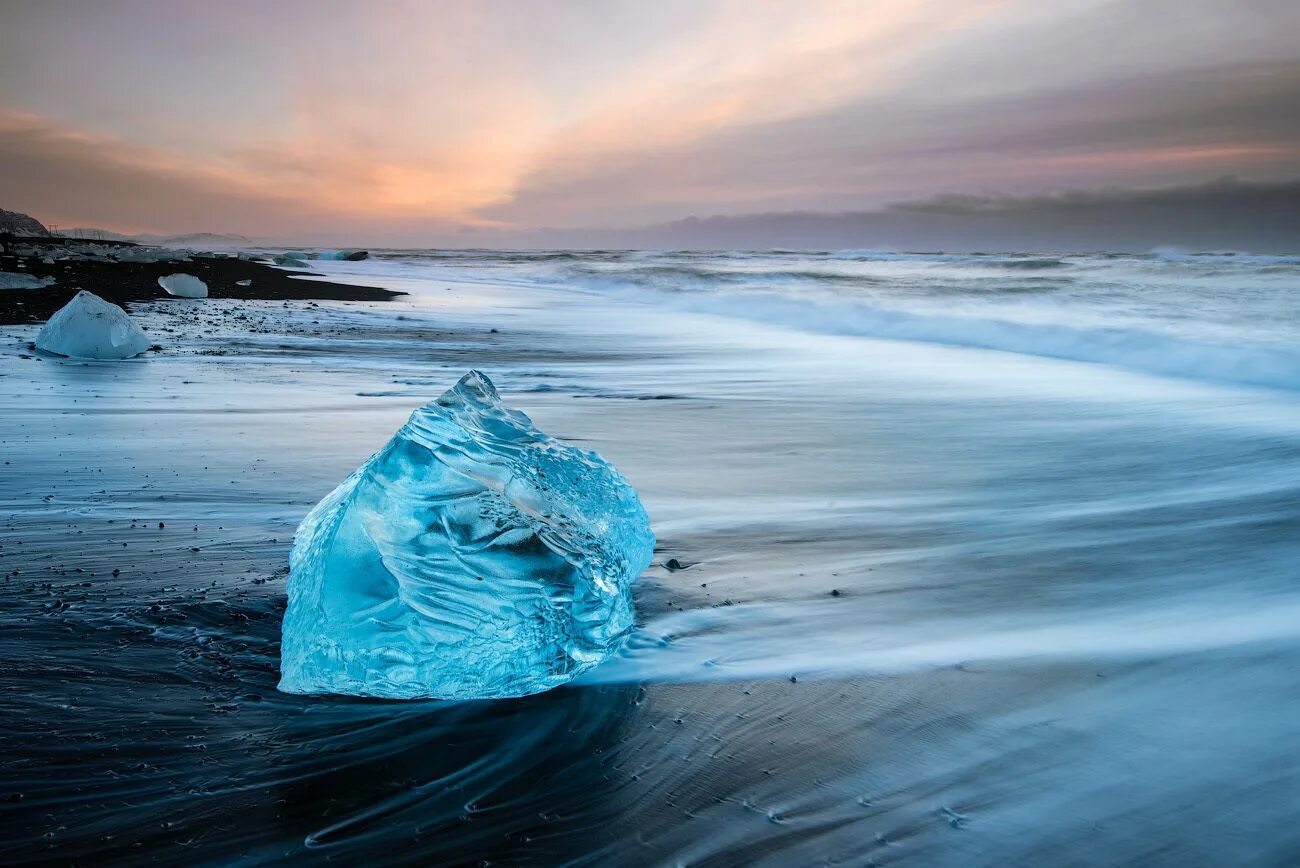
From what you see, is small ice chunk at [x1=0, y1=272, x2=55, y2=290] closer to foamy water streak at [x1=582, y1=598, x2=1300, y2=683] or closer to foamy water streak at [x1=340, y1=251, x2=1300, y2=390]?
foamy water streak at [x1=340, y1=251, x2=1300, y2=390]

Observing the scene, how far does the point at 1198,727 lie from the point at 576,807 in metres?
1.39

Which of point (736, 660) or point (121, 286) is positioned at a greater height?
point (121, 286)

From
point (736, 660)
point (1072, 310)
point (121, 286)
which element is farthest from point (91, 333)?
point (1072, 310)

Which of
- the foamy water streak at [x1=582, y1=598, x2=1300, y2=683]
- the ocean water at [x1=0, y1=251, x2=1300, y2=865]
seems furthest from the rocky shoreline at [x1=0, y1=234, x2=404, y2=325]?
the foamy water streak at [x1=582, y1=598, x2=1300, y2=683]

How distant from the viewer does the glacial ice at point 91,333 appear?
7.10 metres

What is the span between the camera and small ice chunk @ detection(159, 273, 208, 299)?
14406mm

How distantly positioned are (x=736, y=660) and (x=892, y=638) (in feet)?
1.51

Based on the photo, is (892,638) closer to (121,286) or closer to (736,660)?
(736,660)

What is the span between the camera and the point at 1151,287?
1800 cm

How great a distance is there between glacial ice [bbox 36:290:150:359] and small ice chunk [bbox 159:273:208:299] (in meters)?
7.56

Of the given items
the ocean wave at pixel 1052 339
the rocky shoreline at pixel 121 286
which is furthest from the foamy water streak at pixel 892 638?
the rocky shoreline at pixel 121 286

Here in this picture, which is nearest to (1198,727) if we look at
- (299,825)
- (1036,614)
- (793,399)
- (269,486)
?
(1036,614)

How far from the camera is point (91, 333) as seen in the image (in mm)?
7098

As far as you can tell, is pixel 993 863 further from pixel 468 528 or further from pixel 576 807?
pixel 468 528
